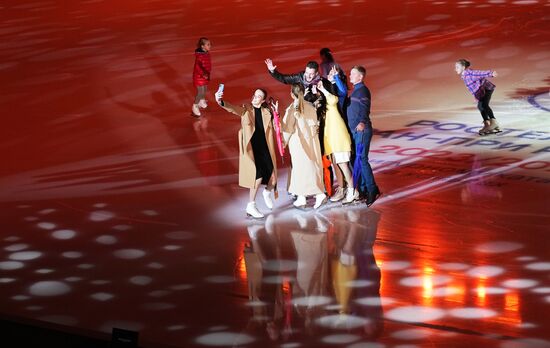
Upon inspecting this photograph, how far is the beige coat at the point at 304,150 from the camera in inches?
408

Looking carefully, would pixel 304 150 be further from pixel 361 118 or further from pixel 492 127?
pixel 492 127

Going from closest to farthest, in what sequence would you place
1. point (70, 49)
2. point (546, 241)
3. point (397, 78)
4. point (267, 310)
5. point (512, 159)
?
point (267, 310)
point (546, 241)
point (512, 159)
point (397, 78)
point (70, 49)

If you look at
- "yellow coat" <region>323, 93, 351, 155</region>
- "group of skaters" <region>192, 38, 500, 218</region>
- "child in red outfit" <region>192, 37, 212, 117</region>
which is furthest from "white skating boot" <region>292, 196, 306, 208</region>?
"child in red outfit" <region>192, 37, 212, 117</region>

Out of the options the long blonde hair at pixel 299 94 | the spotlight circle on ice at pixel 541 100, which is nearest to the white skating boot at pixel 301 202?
the long blonde hair at pixel 299 94

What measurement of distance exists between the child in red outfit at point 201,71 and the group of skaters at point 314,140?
4.00 metres

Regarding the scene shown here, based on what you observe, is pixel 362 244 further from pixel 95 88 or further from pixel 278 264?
pixel 95 88

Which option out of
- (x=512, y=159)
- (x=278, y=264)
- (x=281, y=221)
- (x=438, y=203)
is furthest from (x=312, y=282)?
(x=512, y=159)

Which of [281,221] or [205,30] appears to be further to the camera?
[205,30]

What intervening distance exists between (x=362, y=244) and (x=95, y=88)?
8.28m

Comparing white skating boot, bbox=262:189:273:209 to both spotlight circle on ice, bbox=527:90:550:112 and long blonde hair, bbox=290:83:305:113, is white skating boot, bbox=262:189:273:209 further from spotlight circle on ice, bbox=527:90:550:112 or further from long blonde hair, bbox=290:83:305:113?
spotlight circle on ice, bbox=527:90:550:112

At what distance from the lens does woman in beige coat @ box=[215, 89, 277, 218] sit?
10.1 m

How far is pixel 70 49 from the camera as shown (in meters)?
19.9

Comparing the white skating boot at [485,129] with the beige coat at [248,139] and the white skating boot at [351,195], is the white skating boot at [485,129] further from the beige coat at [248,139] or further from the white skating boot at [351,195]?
the beige coat at [248,139]

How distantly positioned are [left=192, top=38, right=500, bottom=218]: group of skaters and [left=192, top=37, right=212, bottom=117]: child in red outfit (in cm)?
400
